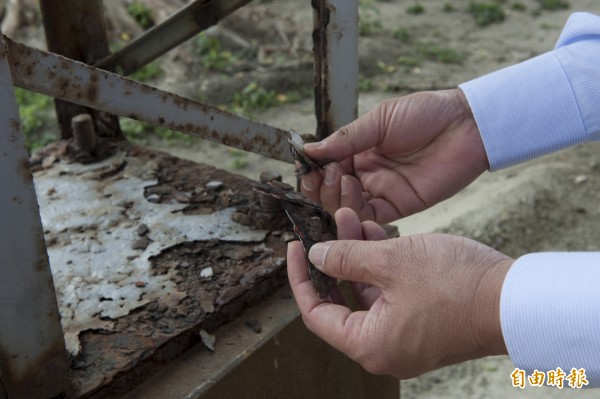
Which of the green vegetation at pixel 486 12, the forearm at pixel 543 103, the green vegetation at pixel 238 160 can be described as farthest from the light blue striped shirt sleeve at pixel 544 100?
the green vegetation at pixel 486 12

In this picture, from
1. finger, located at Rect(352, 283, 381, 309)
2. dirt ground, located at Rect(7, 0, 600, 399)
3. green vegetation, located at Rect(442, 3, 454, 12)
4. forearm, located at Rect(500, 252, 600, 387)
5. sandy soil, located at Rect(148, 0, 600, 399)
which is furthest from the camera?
green vegetation, located at Rect(442, 3, 454, 12)

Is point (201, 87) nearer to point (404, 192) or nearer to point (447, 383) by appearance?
point (447, 383)

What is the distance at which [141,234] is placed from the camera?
1.89 metres

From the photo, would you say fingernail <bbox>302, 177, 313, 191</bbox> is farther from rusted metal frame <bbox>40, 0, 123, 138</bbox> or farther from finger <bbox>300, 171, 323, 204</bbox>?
rusted metal frame <bbox>40, 0, 123, 138</bbox>

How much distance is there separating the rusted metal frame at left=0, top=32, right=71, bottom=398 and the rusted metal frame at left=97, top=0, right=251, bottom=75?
896 millimetres

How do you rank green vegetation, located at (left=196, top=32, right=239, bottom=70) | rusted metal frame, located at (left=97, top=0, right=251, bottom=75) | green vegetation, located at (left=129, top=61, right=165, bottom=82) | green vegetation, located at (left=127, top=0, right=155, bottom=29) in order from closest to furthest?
rusted metal frame, located at (left=97, top=0, right=251, bottom=75) → green vegetation, located at (left=129, top=61, right=165, bottom=82) → green vegetation, located at (left=196, top=32, right=239, bottom=70) → green vegetation, located at (left=127, top=0, right=155, bottom=29)

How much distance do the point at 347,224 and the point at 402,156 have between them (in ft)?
1.40

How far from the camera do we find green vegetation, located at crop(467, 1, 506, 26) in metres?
7.19

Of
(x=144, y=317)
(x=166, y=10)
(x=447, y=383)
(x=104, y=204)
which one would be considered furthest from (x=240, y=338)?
(x=166, y=10)

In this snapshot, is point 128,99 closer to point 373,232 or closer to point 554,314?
point 373,232

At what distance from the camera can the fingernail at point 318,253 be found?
53.8 inches

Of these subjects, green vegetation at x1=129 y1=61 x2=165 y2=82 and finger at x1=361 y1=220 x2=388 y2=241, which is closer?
finger at x1=361 y1=220 x2=388 y2=241

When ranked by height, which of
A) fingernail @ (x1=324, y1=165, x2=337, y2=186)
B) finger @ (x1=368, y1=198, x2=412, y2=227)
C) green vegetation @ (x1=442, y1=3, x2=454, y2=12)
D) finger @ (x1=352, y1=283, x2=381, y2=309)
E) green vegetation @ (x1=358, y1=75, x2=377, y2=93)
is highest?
fingernail @ (x1=324, y1=165, x2=337, y2=186)

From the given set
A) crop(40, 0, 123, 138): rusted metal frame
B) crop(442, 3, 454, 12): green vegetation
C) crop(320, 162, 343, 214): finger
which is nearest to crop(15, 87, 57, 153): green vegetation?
crop(40, 0, 123, 138): rusted metal frame
